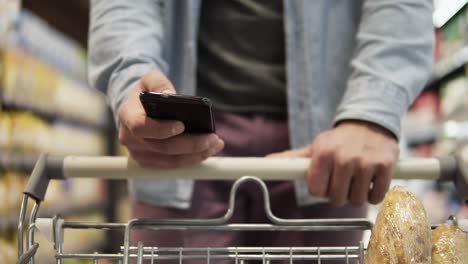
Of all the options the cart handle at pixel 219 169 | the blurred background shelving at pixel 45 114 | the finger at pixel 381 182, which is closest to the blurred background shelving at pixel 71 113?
the blurred background shelving at pixel 45 114

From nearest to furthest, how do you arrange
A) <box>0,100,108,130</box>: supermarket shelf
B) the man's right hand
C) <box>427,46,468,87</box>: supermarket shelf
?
1. the man's right hand
2. <box>0,100,108,130</box>: supermarket shelf
3. <box>427,46,468,87</box>: supermarket shelf

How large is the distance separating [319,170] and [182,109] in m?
0.23

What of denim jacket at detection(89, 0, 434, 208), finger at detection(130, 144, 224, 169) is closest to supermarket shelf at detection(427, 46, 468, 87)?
denim jacket at detection(89, 0, 434, 208)

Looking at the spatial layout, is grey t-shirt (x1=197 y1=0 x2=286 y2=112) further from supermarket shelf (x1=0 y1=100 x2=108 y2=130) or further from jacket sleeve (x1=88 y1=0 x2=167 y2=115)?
supermarket shelf (x1=0 y1=100 x2=108 y2=130)

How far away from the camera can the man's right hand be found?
63cm

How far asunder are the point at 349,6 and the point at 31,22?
7.60 feet

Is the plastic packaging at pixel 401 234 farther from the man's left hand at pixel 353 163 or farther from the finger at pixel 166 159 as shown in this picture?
the finger at pixel 166 159

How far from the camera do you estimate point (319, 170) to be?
2.30 ft

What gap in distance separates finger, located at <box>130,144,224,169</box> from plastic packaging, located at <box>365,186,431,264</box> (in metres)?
0.24

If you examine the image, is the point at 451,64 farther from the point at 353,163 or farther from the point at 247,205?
the point at 353,163

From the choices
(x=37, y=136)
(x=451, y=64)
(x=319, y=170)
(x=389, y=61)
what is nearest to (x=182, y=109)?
(x=319, y=170)

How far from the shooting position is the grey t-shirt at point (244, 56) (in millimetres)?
972

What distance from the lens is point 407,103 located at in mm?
808

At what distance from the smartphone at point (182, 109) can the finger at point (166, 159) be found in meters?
0.07
